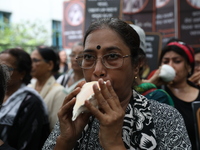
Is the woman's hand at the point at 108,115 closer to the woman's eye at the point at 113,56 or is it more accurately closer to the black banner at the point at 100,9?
the woman's eye at the point at 113,56

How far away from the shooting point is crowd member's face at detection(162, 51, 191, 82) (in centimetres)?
314

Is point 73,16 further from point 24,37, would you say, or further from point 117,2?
point 24,37

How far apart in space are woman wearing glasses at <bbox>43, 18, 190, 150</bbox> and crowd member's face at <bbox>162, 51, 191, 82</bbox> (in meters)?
1.67

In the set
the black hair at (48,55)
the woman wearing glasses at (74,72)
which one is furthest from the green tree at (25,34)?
the black hair at (48,55)

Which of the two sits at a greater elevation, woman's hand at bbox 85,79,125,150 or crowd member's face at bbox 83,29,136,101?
crowd member's face at bbox 83,29,136,101

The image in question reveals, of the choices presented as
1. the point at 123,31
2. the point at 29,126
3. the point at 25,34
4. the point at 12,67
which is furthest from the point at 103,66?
the point at 25,34

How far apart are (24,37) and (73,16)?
21.1 ft

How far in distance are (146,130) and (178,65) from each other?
186 centimetres

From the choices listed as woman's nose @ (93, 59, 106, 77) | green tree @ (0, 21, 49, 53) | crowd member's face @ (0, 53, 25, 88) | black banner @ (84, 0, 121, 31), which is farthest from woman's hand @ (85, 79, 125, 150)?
green tree @ (0, 21, 49, 53)

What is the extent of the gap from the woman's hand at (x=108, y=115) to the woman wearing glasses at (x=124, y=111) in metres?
0.06

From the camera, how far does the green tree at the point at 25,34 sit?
1376 centimetres

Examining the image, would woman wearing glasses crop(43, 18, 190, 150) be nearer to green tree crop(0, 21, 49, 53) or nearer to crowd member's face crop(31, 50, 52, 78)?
crowd member's face crop(31, 50, 52, 78)

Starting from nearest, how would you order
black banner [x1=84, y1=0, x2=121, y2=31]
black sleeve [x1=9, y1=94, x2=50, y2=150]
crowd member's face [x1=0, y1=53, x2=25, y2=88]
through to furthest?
black sleeve [x1=9, y1=94, x2=50, y2=150] < crowd member's face [x1=0, y1=53, x2=25, y2=88] < black banner [x1=84, y1=0, x2=121, y2=31]

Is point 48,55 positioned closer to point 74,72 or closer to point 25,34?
point 74,72
